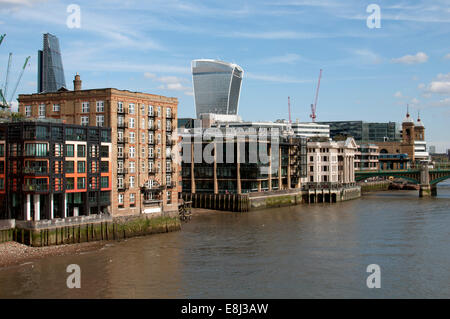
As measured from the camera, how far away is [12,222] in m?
65.0

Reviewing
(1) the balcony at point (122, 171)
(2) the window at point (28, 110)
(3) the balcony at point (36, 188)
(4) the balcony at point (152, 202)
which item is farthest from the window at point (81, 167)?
(2) the window at point (28, 110)

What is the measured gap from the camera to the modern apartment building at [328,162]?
15162cm

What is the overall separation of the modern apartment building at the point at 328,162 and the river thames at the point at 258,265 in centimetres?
6373

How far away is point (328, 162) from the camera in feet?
506

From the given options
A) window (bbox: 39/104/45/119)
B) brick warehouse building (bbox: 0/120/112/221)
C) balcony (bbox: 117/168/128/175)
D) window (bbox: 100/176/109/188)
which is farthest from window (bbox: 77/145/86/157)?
window (bbox: 39/104/45/119)

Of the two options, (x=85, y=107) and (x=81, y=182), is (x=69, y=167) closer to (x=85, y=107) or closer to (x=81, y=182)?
(x=81, y=182)

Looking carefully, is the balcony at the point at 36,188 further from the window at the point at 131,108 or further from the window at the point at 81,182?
the window at the point at 131,108

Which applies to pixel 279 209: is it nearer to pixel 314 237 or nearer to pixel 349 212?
pixel 349 212

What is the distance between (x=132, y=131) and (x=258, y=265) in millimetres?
30956

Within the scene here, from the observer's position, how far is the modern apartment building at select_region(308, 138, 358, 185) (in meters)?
152

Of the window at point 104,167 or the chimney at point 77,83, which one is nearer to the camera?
the window at point 104,167

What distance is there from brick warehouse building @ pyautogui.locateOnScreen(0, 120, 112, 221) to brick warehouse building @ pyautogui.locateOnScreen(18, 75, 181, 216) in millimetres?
2941

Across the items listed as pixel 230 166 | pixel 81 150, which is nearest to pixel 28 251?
pixel 81 150
